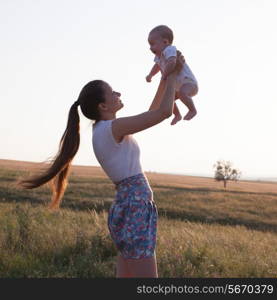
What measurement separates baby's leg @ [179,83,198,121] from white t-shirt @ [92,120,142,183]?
118cm

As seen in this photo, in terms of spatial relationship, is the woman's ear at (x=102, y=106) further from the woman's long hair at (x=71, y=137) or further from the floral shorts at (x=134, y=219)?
the floral shorts at (x=134, y=219)

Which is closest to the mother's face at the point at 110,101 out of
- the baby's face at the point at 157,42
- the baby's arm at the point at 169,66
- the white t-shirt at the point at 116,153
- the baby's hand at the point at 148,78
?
the white t-shirt at the point at 116,153

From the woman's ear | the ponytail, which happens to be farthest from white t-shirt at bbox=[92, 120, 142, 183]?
the ponytail

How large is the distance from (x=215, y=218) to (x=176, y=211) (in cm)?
215

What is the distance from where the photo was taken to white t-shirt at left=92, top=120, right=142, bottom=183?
11.7ft

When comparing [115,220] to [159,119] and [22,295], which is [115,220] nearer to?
[159,119]

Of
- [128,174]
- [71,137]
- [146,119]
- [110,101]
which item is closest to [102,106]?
[110,101]

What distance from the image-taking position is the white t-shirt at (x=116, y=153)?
356 centimetres

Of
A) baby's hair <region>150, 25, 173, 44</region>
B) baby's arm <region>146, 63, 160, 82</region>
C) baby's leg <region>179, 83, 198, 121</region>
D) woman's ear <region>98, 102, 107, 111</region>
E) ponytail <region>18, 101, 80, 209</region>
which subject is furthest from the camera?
baby's arm <region>146, 63, 160, 82</region>

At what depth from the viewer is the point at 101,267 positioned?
20.5 ft

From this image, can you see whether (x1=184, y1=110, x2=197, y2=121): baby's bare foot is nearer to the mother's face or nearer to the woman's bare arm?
the mother's face

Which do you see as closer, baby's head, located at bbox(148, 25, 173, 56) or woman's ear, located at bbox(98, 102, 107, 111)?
woman's ear, located at bbox(98, 102, 107, 111)

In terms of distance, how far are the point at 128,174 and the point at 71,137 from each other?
2.33 ft

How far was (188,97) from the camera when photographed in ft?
15.3
